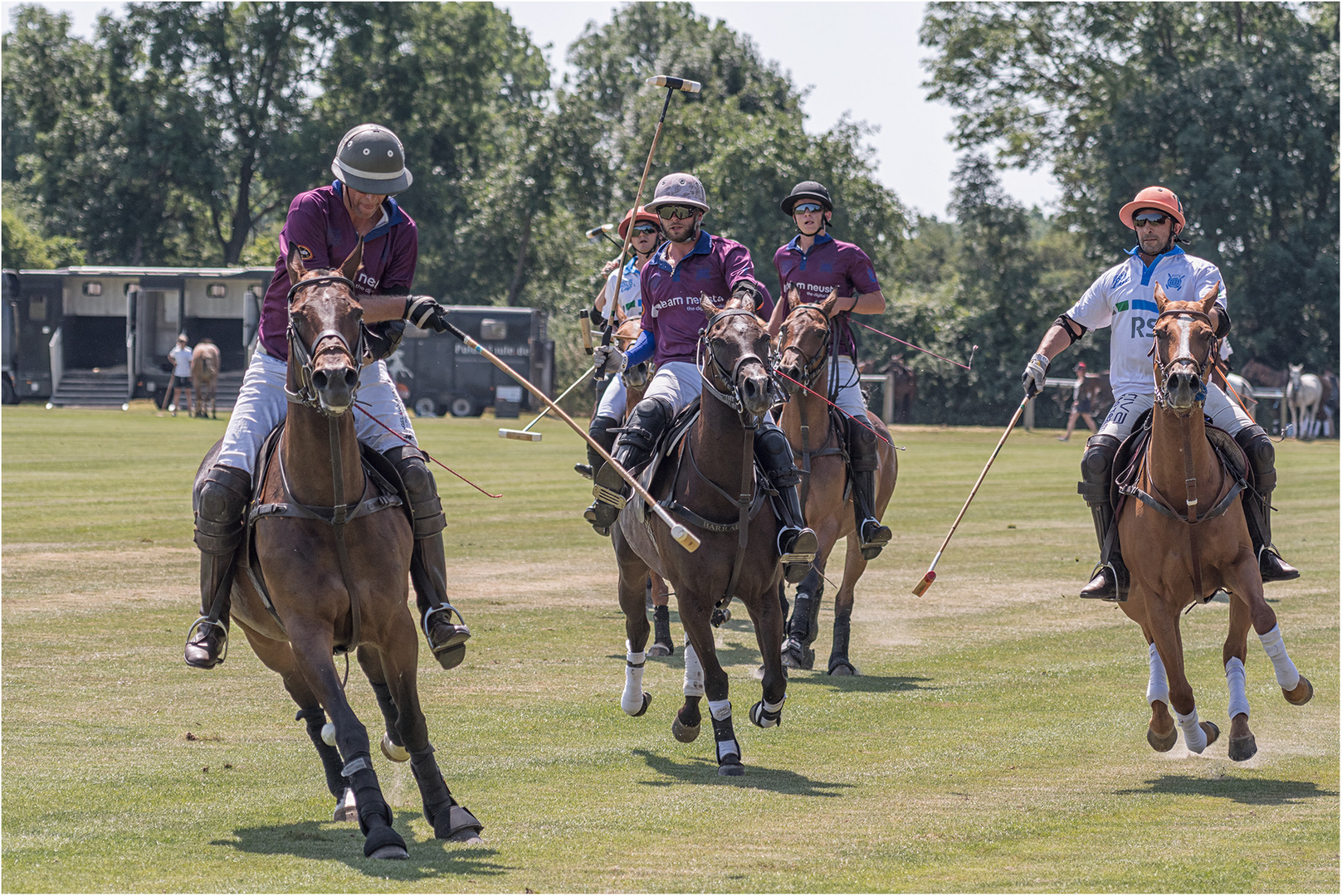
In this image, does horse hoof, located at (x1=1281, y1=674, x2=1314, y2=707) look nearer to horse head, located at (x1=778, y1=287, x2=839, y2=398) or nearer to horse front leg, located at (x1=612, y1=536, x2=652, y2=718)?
horse head, located at (x1=778, y1=287, x2=839, y2=398)

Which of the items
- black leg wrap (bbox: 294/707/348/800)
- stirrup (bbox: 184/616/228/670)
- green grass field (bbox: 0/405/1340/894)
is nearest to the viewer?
green grass field (bbox: 0/405/1340/894)

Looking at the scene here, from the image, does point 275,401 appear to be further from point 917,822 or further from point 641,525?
point 917,822

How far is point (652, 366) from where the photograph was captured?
11867mm

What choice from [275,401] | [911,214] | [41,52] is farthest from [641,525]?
[41,52]

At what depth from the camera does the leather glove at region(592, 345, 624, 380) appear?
12719 millimetres

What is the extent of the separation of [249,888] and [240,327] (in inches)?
1979

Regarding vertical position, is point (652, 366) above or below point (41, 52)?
below

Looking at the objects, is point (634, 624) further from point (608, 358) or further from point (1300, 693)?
point (1300, 693)

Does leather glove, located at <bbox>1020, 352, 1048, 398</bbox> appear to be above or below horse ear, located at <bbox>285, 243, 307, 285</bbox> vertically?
below

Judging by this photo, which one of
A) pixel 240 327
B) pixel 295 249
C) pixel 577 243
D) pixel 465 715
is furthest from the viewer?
pixel 577 243

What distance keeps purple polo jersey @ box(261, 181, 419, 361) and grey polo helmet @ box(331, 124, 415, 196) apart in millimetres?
157

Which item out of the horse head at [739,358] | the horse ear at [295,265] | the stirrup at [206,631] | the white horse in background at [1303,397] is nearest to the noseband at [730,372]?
the horse head at [739,358]

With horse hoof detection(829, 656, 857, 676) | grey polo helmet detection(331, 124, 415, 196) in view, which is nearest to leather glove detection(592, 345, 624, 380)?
horse hoof detection(829, 656, 857, 676)

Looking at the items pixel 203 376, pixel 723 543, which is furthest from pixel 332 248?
pixel 203 376
